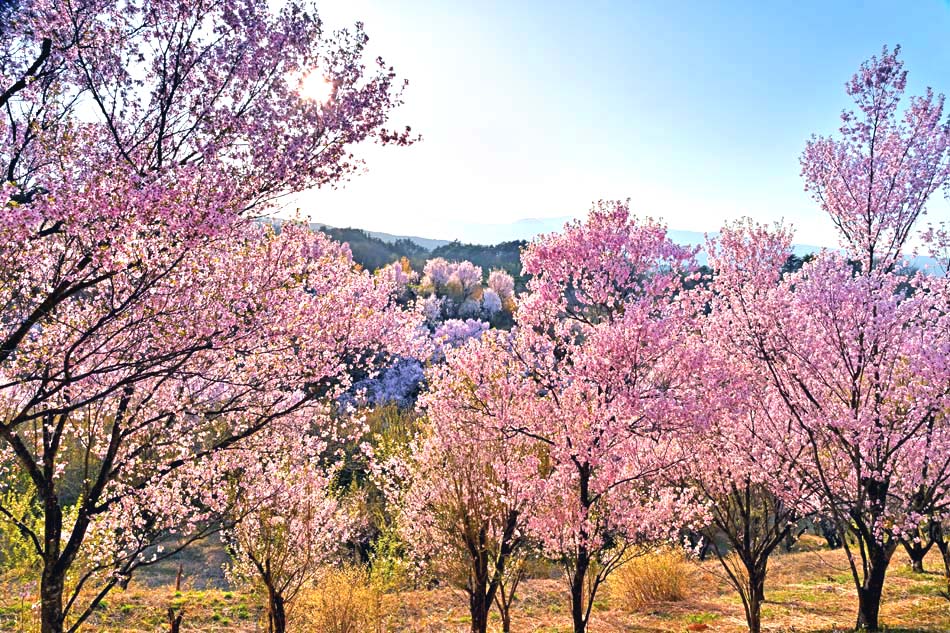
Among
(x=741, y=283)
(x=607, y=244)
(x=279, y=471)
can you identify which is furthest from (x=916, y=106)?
(x=279, y=471)

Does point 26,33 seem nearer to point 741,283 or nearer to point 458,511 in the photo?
point 458,511

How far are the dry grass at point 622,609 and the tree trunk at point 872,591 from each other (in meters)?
0.37

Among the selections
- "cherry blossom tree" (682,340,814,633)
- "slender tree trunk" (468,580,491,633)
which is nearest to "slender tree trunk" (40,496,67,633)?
"slender tree trunk" (468,580,491,633)

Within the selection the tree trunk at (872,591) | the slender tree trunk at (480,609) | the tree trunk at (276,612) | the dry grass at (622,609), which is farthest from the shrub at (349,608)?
the tree trunk at (872,591)

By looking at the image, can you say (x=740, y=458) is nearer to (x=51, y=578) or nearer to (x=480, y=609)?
(x=480, y=609)

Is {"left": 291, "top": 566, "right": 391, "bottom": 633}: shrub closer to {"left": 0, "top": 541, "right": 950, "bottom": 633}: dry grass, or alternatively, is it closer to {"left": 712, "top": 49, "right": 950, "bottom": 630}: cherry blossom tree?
{"left": 0, "top": 541, "right": 950, "bottom": 633}: dry grass

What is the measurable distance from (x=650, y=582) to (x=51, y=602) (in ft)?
52.4

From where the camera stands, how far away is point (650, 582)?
1772 cm

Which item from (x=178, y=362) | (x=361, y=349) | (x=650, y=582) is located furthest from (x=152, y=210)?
(x=650, y=582)

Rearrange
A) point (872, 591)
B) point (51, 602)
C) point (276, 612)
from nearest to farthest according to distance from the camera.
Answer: point (51, 602) → point (872, 591) → point (276, 612)

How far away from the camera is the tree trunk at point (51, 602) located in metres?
6.85

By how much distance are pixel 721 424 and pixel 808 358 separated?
2.04 meters

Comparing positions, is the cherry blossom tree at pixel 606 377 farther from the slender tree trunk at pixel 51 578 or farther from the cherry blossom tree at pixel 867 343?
the slender tree trunk at pixel 51 578

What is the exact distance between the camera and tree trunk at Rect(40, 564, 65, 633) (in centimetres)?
685
